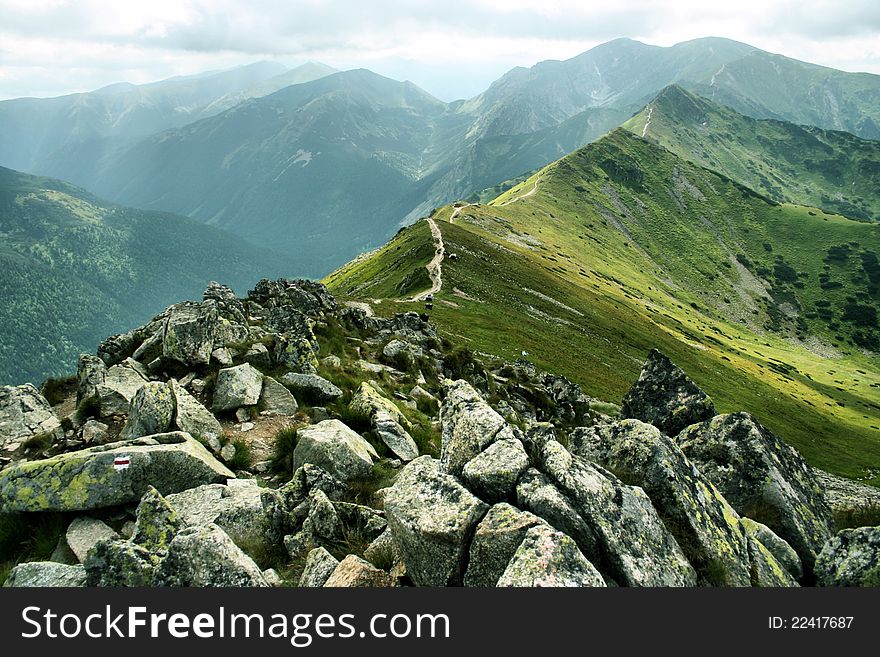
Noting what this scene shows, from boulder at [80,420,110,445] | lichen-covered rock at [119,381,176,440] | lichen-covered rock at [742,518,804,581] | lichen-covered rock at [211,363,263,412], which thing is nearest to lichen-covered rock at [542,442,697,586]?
lichen-covered rock at [742,518,804,581]

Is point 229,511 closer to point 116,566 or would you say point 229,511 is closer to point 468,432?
point 116,566

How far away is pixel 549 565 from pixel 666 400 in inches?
687

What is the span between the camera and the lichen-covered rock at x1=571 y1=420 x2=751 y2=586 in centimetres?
966

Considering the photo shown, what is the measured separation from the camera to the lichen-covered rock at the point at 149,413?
1404cm

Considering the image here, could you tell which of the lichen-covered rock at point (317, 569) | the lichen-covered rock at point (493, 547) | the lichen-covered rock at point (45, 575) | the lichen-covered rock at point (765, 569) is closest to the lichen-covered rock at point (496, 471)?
the lichen-covered rock at point (493, 547)

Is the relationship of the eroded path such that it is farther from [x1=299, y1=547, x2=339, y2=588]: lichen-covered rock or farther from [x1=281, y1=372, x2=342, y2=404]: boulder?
[x1=299, y1=547, x2=339, y2=588]: lichen-covered rock

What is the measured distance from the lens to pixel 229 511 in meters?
10.5

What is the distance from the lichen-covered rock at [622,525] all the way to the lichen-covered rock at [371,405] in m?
9.51

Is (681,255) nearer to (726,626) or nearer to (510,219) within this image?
(510,219)

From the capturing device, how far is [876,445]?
254 feet

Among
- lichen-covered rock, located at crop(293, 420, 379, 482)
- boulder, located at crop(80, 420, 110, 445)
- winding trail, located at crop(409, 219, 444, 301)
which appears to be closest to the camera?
lichen-covered rock, located at crop(293, 420, 379, 482)

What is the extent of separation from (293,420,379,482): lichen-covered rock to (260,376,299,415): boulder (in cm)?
359

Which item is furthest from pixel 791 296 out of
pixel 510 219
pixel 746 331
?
pixel 510 219

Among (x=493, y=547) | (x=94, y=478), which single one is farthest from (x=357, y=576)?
(x=94, y=478)
